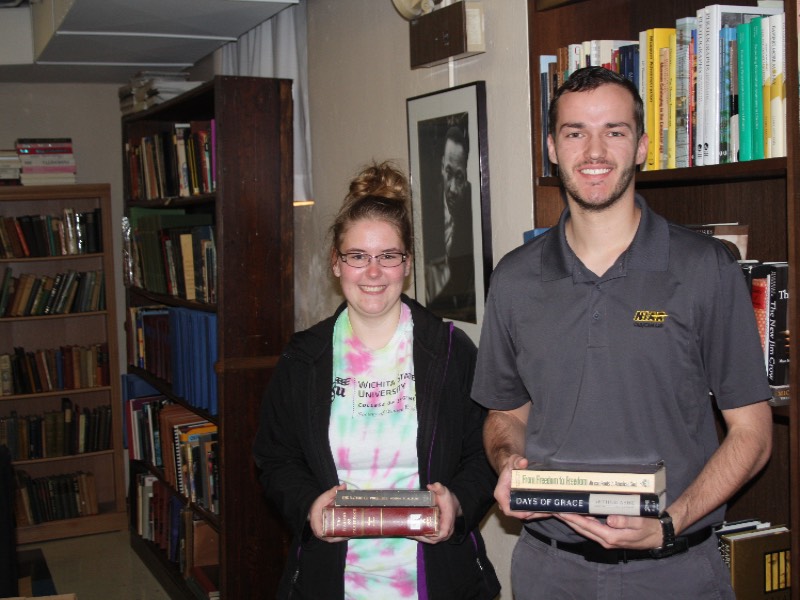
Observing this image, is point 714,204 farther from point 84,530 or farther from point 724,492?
point 84,530

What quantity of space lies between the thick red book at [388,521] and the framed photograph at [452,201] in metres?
1.04

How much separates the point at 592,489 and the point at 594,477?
0.02 m

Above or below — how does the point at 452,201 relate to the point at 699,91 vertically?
below

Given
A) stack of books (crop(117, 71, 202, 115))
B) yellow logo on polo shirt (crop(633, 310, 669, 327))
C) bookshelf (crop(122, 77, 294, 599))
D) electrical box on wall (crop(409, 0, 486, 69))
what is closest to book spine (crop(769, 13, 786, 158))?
yellow logo on polo shirt (crop(633, 310, 669, 327))

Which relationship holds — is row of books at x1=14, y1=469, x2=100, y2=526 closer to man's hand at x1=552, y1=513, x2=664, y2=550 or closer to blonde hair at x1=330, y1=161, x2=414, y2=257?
blonde hair at x1=330, y1=161, x2=414, y2=257

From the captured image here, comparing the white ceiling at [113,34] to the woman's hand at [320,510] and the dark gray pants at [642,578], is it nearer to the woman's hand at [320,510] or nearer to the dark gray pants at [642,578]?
the woman's hand at [320,510]

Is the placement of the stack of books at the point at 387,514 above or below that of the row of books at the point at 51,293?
below

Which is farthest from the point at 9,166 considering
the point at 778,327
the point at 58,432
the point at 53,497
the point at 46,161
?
the point at 778,327

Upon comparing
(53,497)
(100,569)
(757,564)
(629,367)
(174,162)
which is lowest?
(100,569)

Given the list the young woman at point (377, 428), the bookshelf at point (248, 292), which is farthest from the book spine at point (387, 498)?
the bookshelf at point (248, 292)

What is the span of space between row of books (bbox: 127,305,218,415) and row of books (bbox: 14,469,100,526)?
1135 mm

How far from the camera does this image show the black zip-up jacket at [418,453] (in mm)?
2023

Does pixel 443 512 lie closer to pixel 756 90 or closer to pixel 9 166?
pixel 756 90

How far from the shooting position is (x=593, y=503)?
1526 millimetres
